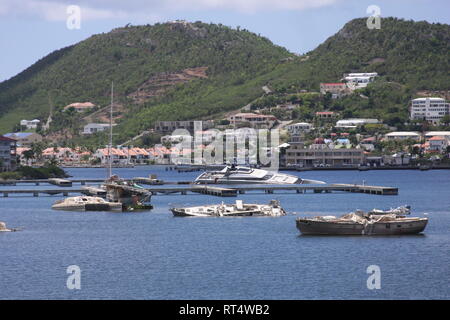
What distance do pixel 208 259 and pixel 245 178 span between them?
320 ft

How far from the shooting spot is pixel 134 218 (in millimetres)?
89500

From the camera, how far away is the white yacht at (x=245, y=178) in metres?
156

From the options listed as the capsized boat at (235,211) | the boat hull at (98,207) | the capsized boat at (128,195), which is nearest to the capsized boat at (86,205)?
the boat hull at (98,207)

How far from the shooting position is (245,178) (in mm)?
158750

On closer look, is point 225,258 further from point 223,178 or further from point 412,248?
point 223,178

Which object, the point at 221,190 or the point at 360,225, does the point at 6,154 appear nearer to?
the point at 221,190

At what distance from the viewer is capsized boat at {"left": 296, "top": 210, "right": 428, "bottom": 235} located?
232 feet

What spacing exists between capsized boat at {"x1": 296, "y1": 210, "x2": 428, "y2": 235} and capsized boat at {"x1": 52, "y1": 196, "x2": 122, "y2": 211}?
29835mm

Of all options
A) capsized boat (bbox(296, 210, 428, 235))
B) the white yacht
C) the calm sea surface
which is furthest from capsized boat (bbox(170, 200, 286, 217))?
the white yacht

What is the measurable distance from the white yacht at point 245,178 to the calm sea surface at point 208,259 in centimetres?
6287

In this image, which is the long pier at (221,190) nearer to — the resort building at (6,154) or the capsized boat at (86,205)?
the capsized boat at (86,205)

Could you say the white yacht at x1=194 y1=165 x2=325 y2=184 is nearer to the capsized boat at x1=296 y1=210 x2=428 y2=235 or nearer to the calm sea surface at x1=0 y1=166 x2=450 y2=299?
the calm sea surface at x1=0 y1=166 x2=450 y2=299

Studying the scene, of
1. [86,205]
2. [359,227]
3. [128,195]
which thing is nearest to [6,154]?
[86,205]
